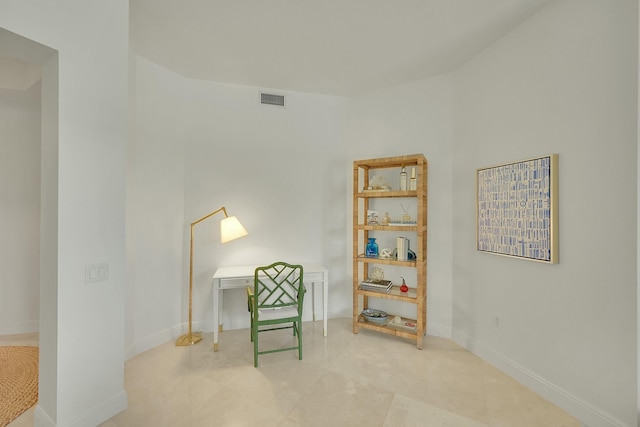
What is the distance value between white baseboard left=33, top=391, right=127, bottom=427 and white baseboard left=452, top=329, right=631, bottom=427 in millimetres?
2944

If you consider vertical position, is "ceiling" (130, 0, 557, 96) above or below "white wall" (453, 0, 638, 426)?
above

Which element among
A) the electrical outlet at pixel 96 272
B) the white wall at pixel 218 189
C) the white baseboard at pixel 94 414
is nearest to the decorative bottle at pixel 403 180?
the white wall at pixel 218 189

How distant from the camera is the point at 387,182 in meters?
3.30

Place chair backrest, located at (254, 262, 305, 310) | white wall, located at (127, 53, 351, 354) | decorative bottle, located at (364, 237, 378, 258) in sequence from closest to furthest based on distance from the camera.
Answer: chair backrest, located at (254, 262, 305, 310), white wall, located at (127, 53, 351, 354), decorative bottle, located at (364, 237, 378, 258)

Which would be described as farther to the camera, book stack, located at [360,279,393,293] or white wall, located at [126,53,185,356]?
book stack, located at [360,279,393,293]

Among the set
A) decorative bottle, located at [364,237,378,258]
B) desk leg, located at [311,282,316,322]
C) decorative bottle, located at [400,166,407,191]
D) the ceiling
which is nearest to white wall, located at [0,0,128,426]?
the ceiling

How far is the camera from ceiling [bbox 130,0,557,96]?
2088mm

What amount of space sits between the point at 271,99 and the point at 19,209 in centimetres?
314

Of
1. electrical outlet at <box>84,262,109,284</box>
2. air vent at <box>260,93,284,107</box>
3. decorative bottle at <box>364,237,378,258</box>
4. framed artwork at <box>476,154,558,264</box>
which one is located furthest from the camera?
air vent at <box>260,93,284,107</box>

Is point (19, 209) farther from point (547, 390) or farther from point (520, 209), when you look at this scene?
point (547, 390)

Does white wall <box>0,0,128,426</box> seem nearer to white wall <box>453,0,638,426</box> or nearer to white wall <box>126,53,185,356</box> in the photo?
white wall <box>126,53,185,356</box>

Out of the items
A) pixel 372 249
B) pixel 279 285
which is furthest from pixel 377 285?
pixel 279 285

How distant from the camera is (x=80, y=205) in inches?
65.2

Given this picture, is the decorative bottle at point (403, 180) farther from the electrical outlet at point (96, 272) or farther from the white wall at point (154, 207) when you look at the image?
the electrical outlet at point (96, 272)
